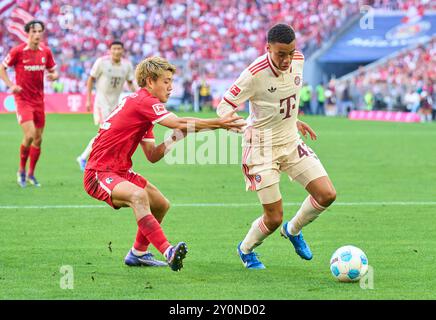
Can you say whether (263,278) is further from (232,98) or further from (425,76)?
(425,76)

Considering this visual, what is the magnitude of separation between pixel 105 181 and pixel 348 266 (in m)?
2.22

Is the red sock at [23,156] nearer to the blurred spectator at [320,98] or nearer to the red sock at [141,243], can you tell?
the red sock at [141,243]

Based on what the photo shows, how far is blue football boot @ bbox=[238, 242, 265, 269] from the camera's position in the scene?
8281 mm

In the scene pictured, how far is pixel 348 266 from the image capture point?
24.7 ft

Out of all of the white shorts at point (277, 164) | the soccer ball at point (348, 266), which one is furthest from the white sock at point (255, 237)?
the soccer ball at point (348, 266)

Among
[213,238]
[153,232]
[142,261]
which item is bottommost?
[213,238]

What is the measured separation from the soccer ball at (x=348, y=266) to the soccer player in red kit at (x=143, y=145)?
141cm

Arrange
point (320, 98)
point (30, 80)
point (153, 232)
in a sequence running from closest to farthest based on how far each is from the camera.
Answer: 1. point (153, 232)
2. point (30, 80)
3. point (320, 98)

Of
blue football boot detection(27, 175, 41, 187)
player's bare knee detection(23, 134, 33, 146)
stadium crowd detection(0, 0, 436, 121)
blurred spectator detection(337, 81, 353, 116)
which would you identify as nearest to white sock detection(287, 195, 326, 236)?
player's bare knee detection(23, 134, 33, 146)

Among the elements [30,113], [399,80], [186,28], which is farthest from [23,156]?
[186,28]

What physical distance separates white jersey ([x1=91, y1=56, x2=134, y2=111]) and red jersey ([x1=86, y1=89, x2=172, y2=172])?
978 centimetres

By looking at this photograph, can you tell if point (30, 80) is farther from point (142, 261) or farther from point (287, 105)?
point (287, 105)

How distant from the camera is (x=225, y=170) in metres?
18.7

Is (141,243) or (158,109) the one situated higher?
(158,109)
